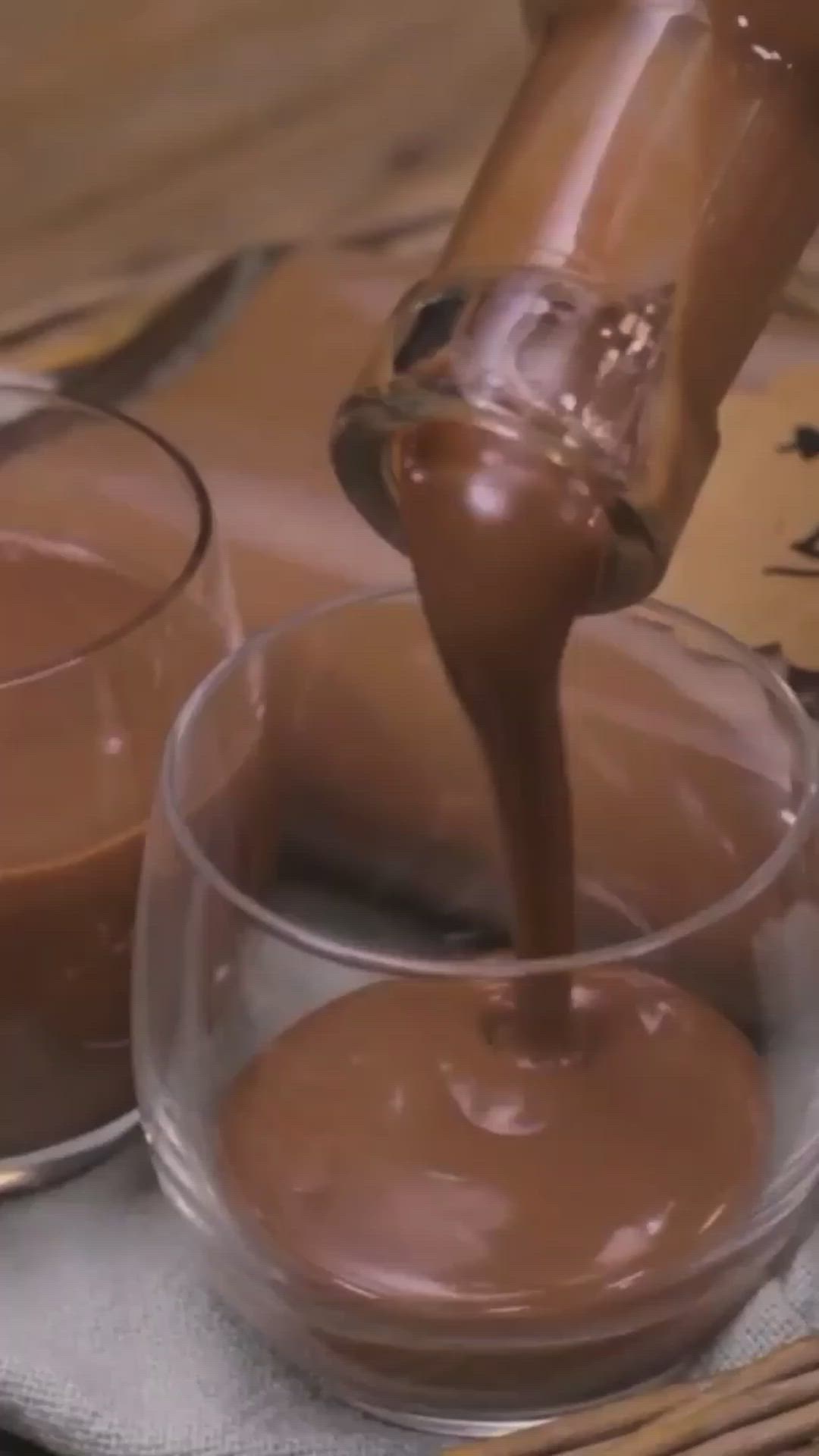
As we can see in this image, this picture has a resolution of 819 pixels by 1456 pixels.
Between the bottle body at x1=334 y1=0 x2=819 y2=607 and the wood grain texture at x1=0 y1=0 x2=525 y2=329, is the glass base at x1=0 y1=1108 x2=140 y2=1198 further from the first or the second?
the wood grain texture at x1=0 y1=0 x2=525 y2=329

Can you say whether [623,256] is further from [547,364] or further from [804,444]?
[804,444]

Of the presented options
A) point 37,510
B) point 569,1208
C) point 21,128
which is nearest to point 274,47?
point 21,128

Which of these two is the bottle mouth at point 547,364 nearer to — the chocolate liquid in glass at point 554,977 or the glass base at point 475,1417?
the chocolate liquid in glass at point 554,977

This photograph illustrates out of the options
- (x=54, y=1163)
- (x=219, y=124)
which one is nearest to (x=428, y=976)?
(x=54, y=1163)

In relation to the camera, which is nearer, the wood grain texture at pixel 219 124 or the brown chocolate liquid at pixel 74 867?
the brown chocolate liquid at pixel 74 867

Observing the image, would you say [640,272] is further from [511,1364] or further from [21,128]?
[21,128]

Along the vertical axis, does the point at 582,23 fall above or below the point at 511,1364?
above

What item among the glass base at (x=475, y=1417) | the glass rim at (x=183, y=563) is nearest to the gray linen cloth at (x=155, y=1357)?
the glass base at (x=475, y=1417)
